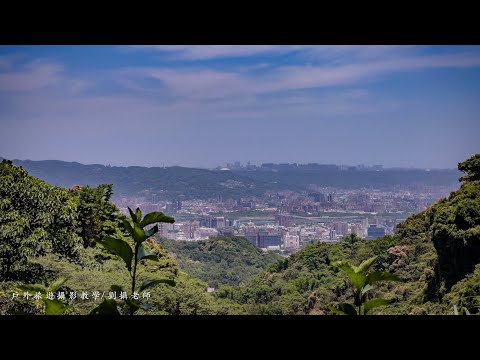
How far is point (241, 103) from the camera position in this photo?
1625 centimetres

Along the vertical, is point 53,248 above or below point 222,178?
below

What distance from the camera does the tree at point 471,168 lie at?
379 inches

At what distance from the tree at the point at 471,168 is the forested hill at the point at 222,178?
13cm

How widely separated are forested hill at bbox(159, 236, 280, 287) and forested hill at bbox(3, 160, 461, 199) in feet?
3.76

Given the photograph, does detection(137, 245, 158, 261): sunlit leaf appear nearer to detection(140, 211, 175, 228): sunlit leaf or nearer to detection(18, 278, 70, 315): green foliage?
detection(140, 211, 175, 228): sunlit leaf

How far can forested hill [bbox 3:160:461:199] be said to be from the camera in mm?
10320

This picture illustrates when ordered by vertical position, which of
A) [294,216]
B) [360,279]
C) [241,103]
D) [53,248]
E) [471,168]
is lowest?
[53,248]

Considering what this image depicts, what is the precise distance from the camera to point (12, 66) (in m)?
12.1

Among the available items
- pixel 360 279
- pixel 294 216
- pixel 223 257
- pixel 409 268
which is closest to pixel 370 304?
pixel 360 279

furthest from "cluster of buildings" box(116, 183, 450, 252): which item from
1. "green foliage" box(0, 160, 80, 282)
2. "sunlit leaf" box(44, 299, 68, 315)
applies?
"sunlit leaf" box(44, 299, 68, 315)

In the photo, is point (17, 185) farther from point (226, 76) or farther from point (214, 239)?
point (226, 76)

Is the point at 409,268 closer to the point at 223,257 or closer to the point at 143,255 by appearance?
the point at 223,257

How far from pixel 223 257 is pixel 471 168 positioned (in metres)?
5.71
